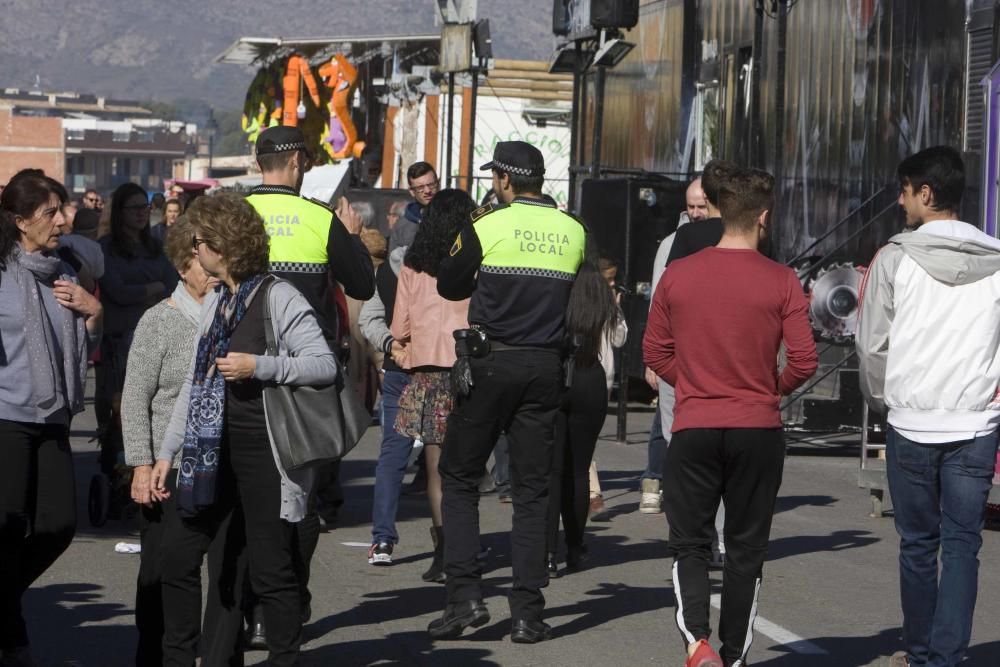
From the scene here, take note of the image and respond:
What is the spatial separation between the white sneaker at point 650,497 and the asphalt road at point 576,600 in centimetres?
8

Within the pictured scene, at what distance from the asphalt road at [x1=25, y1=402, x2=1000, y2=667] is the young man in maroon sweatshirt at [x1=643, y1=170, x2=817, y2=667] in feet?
3.36

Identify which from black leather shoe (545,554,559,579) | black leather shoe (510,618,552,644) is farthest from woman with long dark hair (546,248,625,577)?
black leather shoe (510,618,552,644)

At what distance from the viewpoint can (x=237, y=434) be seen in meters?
5.71

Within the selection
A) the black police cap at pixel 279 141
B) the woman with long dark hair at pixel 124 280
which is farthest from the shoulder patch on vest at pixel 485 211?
the woman with long dark hair at pixel 124 280

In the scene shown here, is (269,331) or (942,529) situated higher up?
(269,331)

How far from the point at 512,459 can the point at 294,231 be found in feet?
4.47

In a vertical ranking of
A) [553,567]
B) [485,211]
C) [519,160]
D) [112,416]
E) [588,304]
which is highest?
[519,160]

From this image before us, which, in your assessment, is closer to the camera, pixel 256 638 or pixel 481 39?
pixel 256 638

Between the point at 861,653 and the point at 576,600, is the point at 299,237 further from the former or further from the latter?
the point at 861,653

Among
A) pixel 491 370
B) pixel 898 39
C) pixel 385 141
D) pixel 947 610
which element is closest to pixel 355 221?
pixel 491 370

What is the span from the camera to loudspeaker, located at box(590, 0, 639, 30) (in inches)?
612

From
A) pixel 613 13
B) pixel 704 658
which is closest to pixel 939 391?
pixel 704 658

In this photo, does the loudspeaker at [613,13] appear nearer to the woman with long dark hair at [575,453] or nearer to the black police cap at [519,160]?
the woman with long dark hair at [575,453]

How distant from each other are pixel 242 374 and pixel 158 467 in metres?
0.54
